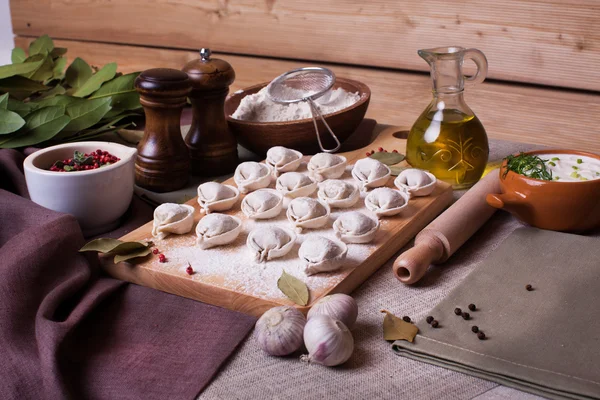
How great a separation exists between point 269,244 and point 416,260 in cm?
18

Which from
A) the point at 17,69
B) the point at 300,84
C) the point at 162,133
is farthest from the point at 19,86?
the point at 300,84

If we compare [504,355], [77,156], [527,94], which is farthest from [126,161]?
[527,94]

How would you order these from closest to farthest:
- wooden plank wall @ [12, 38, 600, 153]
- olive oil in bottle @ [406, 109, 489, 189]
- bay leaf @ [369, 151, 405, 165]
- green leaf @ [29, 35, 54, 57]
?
1. olive oil in bottle @ [406, 109, 489, 189]
2. bay leaf @ [369, 151, 405, 165]
3. green leaf @ [29, 35, 54, 57]
4. wooden plank wall @ [12, 38, 600, 153]

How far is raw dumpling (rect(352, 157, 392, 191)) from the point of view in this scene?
41.9 inches

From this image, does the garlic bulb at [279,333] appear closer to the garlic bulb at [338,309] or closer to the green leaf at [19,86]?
the garlic bulb at [338,309]

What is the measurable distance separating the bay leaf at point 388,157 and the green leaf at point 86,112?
49cm

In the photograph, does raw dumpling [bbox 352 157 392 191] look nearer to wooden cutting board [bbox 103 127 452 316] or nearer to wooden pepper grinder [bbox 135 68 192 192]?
wooden cutting board [bbox 103 127 452 316]

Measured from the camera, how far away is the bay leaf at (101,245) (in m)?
0.87

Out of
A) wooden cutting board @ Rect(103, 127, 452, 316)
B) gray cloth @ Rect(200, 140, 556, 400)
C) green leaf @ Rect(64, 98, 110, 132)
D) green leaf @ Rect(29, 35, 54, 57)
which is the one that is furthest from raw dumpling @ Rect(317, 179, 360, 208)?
green leaf @ Rect(29, 35, 54, 57)

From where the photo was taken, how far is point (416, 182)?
40.9 inches

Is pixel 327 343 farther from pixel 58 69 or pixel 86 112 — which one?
pixel 58 69

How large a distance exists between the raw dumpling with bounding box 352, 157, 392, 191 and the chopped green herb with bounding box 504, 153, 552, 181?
0.61ft

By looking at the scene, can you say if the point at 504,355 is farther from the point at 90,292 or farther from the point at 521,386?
the point at 90,292

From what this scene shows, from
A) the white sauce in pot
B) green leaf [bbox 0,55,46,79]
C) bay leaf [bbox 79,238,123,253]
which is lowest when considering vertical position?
bay leaf [bbox 79,238,123,253]
